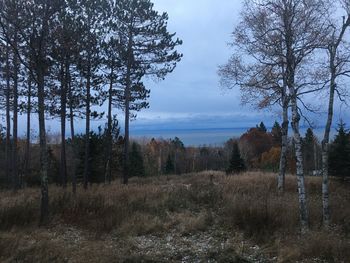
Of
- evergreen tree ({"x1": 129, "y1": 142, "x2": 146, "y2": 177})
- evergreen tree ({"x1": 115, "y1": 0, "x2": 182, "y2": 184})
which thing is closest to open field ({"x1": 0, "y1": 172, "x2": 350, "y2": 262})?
evergreen tree ({"x1": 115, "y1": 0, "x2": 182, "y2": 184})

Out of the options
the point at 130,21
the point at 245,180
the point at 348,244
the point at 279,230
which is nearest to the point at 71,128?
the point at 130,21

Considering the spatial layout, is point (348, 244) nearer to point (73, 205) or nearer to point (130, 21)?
point (73, 205)

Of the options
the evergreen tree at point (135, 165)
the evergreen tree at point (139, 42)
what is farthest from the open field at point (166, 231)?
the evergreen tree at point (135, 165)

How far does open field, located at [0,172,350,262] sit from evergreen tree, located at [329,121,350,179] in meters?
16.1

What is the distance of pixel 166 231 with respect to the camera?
478 inches

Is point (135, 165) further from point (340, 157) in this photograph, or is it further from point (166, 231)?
point (166, 231)

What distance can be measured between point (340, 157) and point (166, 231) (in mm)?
23284

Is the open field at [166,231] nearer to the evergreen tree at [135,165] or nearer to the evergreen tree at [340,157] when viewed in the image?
the evergreen tree at [340,157]

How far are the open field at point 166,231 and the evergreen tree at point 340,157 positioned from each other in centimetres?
1607

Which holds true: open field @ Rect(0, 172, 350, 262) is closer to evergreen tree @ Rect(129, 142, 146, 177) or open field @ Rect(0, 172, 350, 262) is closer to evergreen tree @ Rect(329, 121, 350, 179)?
evergreen tree @ Rect(329, 121, 350, 179)

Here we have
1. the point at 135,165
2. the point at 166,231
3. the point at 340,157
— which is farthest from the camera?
the point at 135,165

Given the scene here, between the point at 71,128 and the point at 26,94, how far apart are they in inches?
140

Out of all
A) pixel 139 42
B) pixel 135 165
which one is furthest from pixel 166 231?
pixel 135 165

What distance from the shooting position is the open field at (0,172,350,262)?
892 cm
